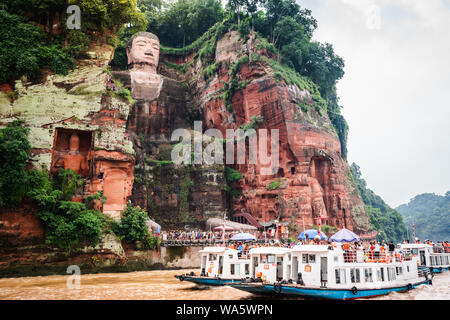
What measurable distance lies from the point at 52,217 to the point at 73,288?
6947mm

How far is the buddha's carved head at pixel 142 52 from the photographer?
50.1 m

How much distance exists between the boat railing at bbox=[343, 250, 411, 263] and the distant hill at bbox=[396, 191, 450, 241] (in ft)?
273

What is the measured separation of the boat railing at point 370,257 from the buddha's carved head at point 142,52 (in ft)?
135

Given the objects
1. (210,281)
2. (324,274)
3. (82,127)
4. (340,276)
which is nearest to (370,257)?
(340,276)

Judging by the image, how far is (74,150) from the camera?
29203 millimetres

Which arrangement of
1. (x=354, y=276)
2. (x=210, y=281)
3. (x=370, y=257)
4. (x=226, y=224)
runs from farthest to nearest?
1. (x=226, y=224)
2. (x=210, y=281)
3. (x=370, y=257)
4. (x=354, y=276)

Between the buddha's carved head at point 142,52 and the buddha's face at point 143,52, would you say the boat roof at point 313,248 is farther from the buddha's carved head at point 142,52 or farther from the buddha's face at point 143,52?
the buddha's face at point 143,52

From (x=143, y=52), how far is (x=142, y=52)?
0.47 ft

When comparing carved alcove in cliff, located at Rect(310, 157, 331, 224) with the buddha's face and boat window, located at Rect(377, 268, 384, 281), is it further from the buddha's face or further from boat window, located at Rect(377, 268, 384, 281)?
the buddha's face

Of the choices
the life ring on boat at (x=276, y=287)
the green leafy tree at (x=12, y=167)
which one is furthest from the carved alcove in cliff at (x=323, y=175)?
the green leafy tree at (x=12, y=167)

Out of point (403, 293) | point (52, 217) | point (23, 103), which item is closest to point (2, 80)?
point (23, 103)

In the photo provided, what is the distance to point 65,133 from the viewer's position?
28969mm

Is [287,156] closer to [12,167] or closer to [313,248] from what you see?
[313,248]

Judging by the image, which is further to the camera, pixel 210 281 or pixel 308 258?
pixel 210 281
